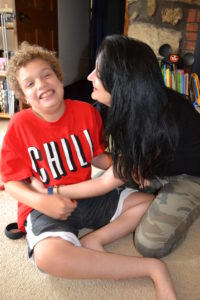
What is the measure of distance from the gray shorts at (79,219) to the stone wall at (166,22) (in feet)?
5.12

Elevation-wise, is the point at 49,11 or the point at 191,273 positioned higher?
the point at 49,11

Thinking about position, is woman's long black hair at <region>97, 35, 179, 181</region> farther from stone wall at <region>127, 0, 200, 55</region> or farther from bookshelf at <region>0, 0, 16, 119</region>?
stone wall at <region>127, 0, 200, 55</region>

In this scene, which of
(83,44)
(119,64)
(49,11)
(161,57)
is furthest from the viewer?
(83,44)

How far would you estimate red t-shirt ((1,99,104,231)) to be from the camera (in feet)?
2.93

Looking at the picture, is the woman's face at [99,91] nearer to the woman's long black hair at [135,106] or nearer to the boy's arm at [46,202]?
the woman's long black hair at [135,106]

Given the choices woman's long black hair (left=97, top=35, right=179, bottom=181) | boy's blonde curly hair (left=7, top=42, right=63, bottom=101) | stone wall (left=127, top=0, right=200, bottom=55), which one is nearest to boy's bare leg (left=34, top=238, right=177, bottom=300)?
woman's long black hair (left=97, top=35, right=179, bottom=181)

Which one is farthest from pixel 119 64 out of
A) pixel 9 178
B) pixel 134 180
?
pixel 9 178

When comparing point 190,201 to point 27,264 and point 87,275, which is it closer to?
point 87,275

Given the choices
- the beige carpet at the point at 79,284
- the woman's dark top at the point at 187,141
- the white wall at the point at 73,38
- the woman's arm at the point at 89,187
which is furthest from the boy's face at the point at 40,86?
the white wall at the point at 73,38

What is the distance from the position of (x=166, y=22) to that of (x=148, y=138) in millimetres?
1709

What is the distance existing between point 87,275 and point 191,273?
37cm

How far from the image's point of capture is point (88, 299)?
0.81 metres

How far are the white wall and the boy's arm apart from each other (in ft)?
7.86

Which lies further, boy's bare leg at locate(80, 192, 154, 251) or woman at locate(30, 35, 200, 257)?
boy's bare leg at locate(80, 192, 154, 251)
